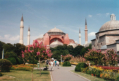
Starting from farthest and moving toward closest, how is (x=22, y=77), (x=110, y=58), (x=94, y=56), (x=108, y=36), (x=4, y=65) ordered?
(x=108, y=36) → (x=110, y=58) → (x=94, y=56) → (x=4, y=65) → (x=22, y=77)

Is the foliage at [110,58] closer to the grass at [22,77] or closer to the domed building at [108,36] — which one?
the grass at [22,77]

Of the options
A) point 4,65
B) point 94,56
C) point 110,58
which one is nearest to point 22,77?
point 4,65

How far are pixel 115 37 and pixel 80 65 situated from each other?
858 inches

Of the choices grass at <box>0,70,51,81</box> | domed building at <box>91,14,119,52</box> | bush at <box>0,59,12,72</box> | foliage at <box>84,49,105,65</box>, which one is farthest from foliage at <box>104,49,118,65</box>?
domed building at <box>91,14,119,52</box>

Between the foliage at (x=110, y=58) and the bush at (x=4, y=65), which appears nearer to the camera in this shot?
the bush at (x=4, y=65)

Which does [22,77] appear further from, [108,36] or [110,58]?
[108,36]

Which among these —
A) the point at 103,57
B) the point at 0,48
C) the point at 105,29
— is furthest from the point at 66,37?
the point at 103,57

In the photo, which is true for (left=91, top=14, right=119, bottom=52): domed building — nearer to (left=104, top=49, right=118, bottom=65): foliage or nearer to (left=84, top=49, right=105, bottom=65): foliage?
(left=104, top=49, right=118, bottom=65): foliage

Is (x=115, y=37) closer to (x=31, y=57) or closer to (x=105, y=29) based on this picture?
(x=105, y=29)

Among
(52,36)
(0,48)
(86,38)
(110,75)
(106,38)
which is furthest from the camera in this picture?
(52,36)

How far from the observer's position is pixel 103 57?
12750mm

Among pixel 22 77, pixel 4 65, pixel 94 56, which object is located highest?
pixel 94 56

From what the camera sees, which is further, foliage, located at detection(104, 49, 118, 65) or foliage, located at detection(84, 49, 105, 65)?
foliage, located at detection(104, 49, 118, 65)

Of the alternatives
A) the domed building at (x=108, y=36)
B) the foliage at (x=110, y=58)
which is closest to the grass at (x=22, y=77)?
the foliage at (x=110, y=58)
